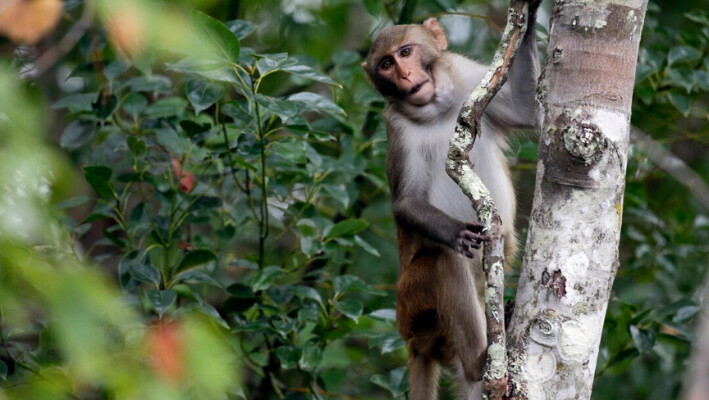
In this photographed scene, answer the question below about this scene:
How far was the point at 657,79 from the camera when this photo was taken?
6184 mm

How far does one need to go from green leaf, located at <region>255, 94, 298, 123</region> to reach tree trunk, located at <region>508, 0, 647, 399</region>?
5.38ft

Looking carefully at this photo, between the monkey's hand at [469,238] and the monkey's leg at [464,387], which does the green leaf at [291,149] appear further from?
the monkey's leg at [464,387]

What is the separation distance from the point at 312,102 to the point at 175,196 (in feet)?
3.79

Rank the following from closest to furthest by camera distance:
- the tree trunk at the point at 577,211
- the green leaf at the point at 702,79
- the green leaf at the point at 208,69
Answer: the tree trunk at the point at 577,211 → the green leaf at the point at 208,69 → the green leaf at the point at 702,79

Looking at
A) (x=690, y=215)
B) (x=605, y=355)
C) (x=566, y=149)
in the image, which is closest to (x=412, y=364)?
(x=605, y=355)

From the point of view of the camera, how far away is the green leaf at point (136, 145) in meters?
5.18

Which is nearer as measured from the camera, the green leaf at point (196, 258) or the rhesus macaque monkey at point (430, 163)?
the rhesus macaque monkey at point (430, 163)

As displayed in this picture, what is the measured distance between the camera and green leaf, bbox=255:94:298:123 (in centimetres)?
449

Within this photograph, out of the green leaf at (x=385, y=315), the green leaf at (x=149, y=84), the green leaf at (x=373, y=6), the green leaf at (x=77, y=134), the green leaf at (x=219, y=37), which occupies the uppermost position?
the green leaf at (x=373, y=6)

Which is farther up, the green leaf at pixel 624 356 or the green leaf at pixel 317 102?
the green leaf at pixel 317 102

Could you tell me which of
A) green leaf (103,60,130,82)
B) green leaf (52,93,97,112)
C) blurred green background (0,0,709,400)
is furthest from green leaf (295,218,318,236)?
green leaf (52,93,97,112)

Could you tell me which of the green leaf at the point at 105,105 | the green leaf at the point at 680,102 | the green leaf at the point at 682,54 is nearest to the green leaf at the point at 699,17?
the green leaf at the point at 682,54

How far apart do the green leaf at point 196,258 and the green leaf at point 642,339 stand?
2.68 metres

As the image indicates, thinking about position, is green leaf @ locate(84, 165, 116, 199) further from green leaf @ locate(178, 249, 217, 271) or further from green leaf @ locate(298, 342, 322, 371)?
green leaf @ locate(298, 342, 322, 371)
